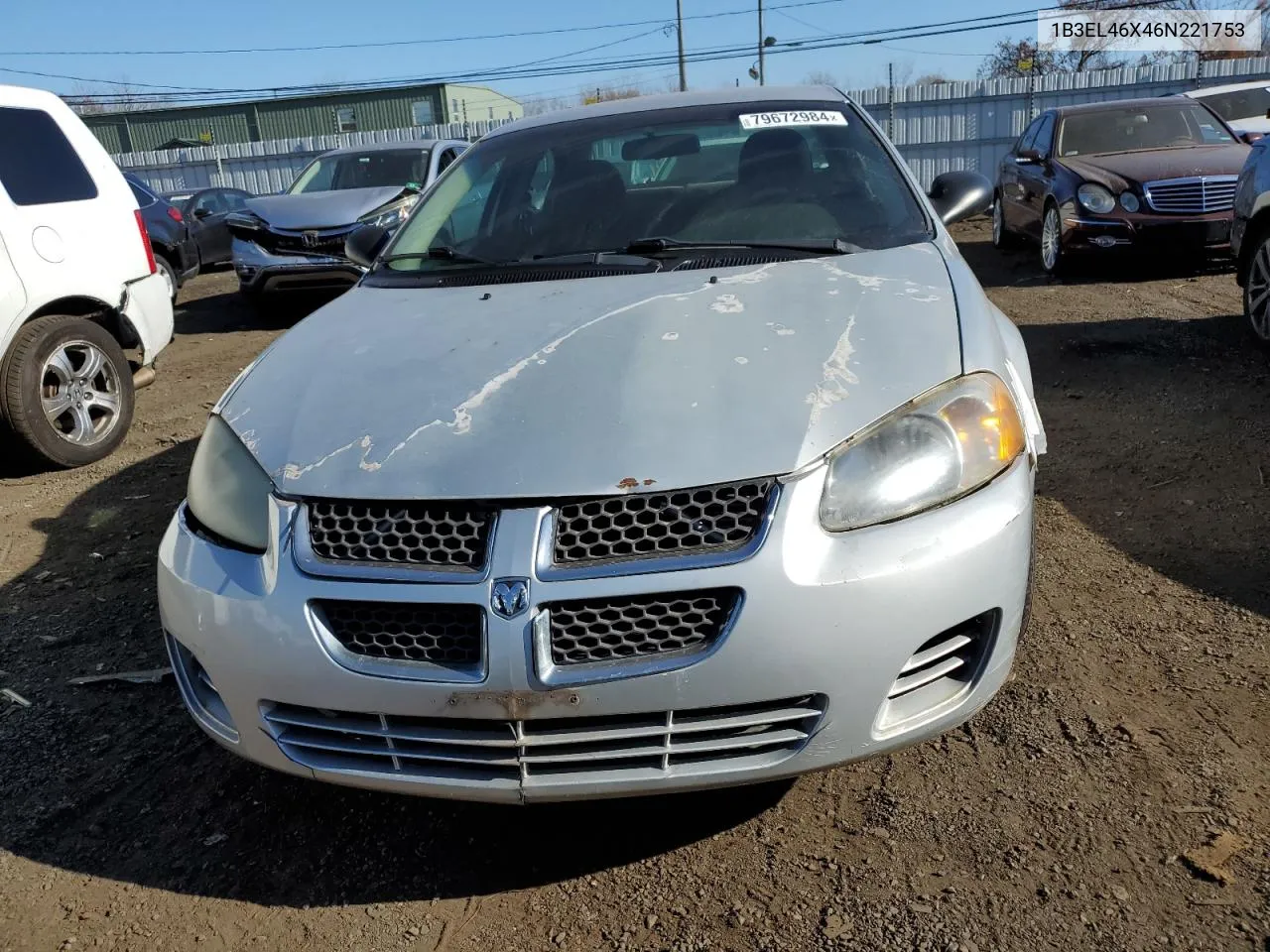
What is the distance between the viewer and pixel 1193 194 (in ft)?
26.9

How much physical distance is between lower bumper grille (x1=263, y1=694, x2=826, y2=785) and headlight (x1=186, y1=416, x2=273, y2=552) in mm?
440

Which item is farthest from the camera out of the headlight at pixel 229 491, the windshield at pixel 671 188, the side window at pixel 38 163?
the side window at pixel 38 163

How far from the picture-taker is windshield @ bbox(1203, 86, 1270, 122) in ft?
41.6

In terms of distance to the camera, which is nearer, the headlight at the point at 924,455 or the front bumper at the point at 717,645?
the front bumper at the point at 717,645

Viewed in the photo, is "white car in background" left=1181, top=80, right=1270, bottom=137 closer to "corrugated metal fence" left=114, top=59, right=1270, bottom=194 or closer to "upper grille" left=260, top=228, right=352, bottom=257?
"corrugated metal fence" left=114, top=59, right=1270, bottom=194

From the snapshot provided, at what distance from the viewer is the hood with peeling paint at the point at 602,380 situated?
6.35 feet

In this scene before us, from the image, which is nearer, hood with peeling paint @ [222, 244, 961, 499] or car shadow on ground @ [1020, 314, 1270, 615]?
hood with peeling paint @ [222, 244, 961, 499]

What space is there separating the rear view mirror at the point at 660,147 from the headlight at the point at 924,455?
176 cm

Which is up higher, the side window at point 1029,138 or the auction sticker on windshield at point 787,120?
the auction sticker on windshield at point 787,120

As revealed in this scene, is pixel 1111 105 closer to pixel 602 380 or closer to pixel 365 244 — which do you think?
pixel 365 244

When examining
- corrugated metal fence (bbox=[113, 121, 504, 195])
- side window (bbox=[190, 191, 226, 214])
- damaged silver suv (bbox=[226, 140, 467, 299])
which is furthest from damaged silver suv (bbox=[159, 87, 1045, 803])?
corrugated metal fence (bbox=[113, 121, 504, 195])

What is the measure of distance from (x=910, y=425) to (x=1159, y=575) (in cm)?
176

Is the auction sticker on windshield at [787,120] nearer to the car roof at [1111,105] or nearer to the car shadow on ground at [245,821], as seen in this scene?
the car shadow on ground at [245,821]

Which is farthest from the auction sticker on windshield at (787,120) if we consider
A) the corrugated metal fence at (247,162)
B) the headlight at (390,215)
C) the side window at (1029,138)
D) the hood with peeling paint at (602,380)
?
the corrugated metal fence at (247,162)
